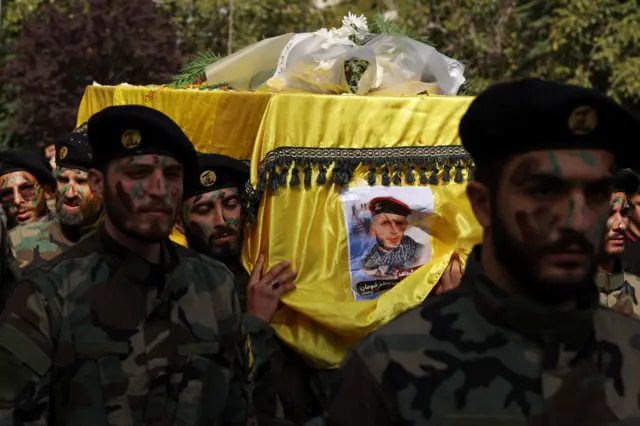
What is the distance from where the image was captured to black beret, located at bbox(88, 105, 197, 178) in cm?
481

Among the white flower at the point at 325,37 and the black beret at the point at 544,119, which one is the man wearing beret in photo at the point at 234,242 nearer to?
the white flower at the point at 325,37

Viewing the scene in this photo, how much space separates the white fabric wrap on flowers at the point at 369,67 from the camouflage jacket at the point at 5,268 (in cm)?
161

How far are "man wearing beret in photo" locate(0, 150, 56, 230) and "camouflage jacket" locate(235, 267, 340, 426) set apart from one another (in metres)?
2.87

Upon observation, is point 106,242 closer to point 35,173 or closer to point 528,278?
point 528,278

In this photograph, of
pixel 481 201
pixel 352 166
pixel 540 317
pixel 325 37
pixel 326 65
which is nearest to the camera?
pixel 540 317

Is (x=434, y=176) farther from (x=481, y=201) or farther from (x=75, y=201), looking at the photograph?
(x=481, y=201)

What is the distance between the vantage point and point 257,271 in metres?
6.52

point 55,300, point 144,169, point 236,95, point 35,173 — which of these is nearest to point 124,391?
point 55,300

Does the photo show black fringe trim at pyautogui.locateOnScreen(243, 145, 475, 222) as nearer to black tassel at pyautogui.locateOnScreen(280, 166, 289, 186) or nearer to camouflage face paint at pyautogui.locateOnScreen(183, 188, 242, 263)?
black tassel at pyautogui.locateOnScreen(280, 166, 289, 186)

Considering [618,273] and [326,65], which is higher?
[326,65]

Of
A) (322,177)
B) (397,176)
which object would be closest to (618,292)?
(397,176)

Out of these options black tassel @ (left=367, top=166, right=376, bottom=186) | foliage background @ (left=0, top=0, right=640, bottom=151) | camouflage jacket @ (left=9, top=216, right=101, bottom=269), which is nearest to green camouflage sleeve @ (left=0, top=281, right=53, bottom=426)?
black tassel @ (left=367, top=166, right=376, bottom=186)

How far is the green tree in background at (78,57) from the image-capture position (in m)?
26.4

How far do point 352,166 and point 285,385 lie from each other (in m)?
1.08
